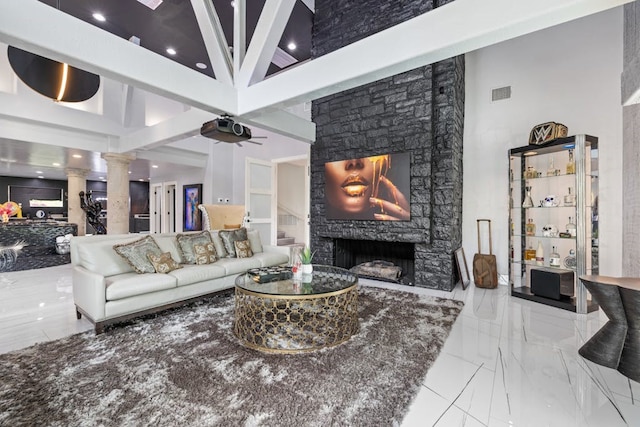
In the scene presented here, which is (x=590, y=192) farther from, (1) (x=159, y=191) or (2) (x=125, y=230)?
(1) (x=159, y=191)

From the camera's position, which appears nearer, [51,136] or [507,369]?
[507,369]

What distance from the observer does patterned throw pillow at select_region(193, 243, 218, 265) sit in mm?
3740

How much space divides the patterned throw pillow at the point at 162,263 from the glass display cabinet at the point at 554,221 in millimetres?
4376

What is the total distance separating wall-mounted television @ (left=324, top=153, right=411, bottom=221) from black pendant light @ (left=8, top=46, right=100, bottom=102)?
3661mm

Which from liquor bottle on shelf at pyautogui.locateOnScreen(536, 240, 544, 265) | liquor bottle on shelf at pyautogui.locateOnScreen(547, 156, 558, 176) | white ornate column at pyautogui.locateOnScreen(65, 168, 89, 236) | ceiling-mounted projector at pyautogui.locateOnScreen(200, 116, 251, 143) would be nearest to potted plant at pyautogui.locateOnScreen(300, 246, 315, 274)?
ceiling-mounted projector at pyautogui.locateOnScreen(200, 116, 251, 143)

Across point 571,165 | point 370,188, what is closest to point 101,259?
point 370,188

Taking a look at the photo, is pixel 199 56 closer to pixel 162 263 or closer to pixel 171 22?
pixel 171 22

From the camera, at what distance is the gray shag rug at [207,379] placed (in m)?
1.58

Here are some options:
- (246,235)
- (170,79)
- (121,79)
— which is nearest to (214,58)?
(170,79)

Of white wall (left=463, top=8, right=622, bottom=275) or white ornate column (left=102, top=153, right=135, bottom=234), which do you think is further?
white ornate column (left=102, top=153, right=135, bottom=234)

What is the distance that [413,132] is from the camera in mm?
4301

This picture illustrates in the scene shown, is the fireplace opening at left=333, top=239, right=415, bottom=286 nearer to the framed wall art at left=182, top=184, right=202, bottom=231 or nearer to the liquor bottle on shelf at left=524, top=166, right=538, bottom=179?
the liquor bottle on shelf at left=524, top=166, right=538, bottom=179

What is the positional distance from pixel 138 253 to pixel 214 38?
2.71 m

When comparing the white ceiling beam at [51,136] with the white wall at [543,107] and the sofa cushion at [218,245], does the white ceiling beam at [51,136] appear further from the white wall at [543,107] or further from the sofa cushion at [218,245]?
the white wall at [543,107]
